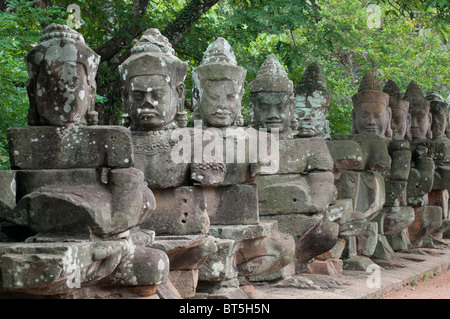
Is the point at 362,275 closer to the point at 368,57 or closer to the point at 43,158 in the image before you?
the point at 43,158

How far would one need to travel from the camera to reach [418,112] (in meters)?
13.2

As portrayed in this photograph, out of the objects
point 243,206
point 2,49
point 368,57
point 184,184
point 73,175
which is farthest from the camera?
point 368,57

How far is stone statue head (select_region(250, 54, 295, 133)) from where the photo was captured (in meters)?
8.61

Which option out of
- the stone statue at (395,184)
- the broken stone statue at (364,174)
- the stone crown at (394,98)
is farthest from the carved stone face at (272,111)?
the stone crown at (394,98)

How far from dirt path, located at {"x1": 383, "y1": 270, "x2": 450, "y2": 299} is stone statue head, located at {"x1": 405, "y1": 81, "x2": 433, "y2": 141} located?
9.74ft

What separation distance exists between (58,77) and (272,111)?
352cm

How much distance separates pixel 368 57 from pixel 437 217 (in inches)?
210

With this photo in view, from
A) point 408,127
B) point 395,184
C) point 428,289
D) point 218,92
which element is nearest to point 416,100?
point 408,127

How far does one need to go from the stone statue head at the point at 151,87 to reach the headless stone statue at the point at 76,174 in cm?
75

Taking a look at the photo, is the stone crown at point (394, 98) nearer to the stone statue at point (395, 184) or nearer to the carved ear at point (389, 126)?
the stone statue at point (395, 184)

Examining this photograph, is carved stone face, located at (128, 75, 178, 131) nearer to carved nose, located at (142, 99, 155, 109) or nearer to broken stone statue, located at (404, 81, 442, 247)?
carved nose, located at (142, 99, 155, 109)

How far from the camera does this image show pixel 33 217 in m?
5.25

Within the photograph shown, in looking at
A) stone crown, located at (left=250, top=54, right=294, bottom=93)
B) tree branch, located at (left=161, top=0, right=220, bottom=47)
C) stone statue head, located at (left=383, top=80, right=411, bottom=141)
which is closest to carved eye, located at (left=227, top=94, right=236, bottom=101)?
stone crown, located at (left=250, top=54, right=294, bottom=93)

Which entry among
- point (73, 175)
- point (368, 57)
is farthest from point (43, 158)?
point (368, 57)
